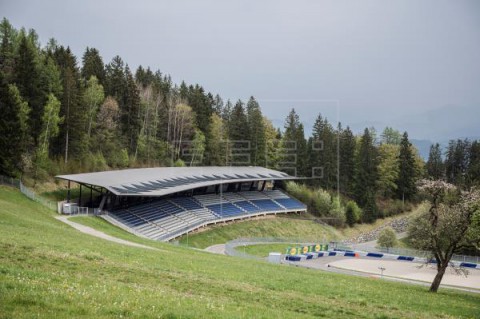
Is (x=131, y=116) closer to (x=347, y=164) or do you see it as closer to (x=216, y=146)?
(x=216, y=146)

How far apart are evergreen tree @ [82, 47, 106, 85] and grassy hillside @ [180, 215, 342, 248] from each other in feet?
147

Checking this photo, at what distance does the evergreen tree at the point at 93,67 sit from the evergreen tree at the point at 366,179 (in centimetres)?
6486

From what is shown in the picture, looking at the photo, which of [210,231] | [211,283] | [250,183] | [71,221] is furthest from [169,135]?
[211,283]

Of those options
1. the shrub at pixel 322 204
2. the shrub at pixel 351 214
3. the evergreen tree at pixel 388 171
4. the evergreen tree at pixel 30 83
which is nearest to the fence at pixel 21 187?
the evergreen tree at pixel 30 83

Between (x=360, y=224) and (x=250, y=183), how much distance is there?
2776cm

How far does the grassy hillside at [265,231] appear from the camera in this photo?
6452cm

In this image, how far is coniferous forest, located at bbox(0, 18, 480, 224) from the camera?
218 feet

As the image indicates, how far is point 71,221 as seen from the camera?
154ft

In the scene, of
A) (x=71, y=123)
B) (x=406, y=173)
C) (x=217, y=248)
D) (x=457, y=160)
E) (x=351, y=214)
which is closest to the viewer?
(x=217, y=248)

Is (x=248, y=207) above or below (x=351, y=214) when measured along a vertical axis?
above

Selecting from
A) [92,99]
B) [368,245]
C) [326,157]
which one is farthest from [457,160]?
[92,99]

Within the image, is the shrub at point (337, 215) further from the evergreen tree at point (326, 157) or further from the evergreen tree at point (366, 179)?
the evergreen tree at point (326, 157)

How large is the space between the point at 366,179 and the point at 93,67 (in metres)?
69.7

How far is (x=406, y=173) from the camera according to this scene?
124 metres
